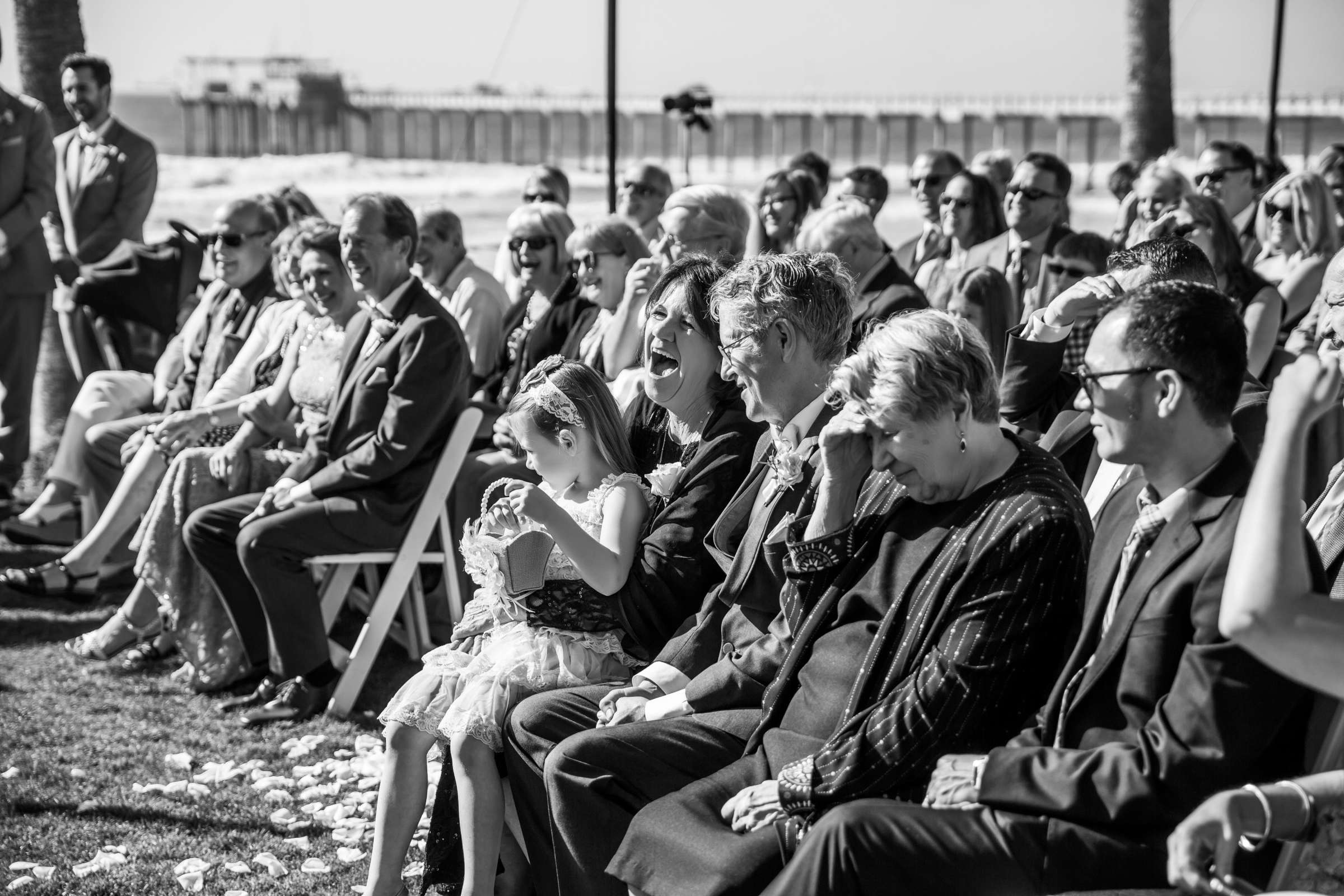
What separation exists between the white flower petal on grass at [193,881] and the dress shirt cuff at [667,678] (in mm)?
1341

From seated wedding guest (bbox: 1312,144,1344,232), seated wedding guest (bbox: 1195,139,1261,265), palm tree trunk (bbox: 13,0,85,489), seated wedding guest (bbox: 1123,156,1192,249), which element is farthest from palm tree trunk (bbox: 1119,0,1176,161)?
palm tree trunk (bbox: 13,0,85,489)

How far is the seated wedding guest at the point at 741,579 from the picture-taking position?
3164 millimetres

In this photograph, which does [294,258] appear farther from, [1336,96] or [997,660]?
[1336,96]

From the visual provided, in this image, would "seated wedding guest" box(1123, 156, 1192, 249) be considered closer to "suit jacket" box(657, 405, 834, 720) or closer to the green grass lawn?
the green grass lawn

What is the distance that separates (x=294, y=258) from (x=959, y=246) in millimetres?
3089

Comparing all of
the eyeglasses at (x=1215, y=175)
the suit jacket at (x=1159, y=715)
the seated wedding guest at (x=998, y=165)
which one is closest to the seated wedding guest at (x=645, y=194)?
the seated wedding guest at (x=998, y=165)

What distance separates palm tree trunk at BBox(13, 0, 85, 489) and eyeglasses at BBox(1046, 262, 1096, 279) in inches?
268

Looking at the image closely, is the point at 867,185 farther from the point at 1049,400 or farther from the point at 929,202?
the point at 1049,400

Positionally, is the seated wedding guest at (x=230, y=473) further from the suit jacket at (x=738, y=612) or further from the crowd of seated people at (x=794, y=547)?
the suit jacket at (x=738, y=612)

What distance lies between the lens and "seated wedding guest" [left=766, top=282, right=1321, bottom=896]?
2.24m

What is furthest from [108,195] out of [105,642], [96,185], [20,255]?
[105,642]

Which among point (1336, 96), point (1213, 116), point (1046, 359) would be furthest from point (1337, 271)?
point (1336, 96)

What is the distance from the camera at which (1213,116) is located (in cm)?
6981

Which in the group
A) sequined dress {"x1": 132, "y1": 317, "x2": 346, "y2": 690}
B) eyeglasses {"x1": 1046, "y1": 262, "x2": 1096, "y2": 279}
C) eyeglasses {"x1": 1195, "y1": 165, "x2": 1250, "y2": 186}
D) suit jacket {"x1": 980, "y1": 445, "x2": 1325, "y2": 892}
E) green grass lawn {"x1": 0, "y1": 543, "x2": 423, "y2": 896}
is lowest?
green grass lawn {"x1": 0, "y1": 543, "x2": 423, "y2": 896}
